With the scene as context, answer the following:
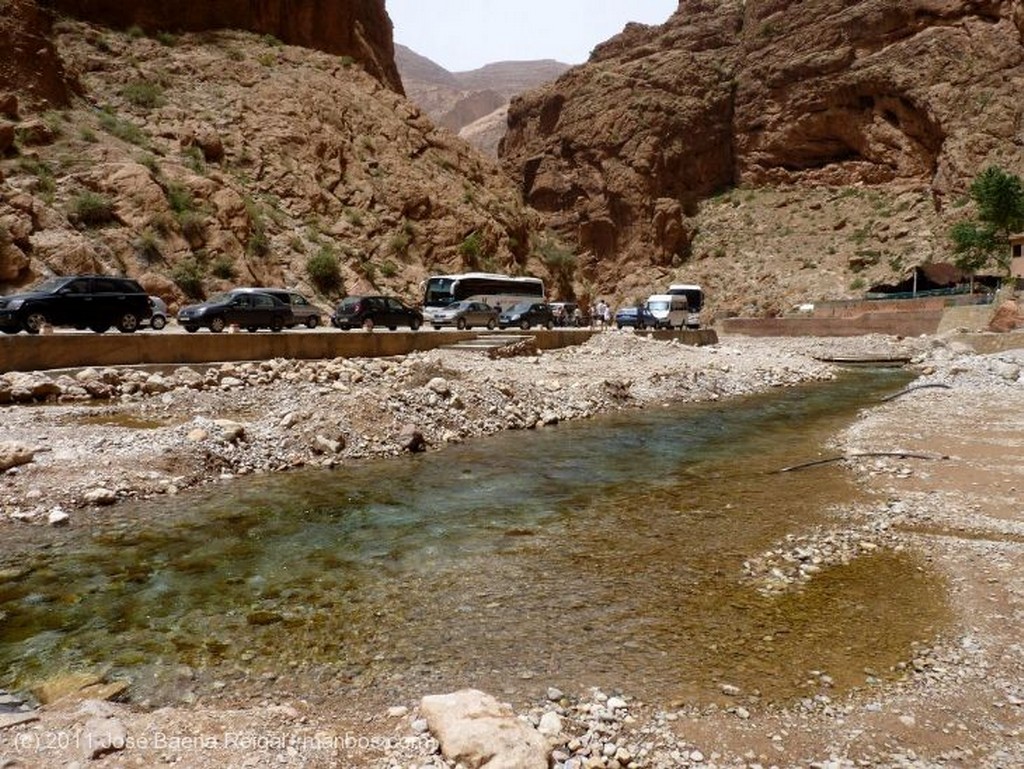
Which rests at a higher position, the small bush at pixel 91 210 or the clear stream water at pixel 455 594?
the small bush at pixel 91 210

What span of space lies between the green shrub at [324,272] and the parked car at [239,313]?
40.8 ft

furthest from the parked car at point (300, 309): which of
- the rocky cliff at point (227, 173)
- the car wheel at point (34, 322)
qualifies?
the car wheel at point (34, 322)

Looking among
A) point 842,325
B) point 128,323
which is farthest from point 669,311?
point 128,323

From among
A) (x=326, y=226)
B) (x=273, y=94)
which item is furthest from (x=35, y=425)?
(x=273, y=94)

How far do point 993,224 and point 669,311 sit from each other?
26.5m

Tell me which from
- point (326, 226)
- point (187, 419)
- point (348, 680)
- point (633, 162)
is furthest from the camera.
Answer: point (633, 162)

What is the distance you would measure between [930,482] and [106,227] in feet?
111

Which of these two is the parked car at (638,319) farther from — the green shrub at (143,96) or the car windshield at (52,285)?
the green shrub at (143,96)

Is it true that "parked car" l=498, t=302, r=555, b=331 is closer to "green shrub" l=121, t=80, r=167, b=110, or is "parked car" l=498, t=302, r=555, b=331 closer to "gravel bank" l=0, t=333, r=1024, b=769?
"gravel bank" l=0, t=333, r=1024, b=769

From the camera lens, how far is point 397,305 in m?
29.6

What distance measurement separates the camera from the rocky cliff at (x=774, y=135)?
6372cm

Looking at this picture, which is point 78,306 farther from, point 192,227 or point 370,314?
point 192,227

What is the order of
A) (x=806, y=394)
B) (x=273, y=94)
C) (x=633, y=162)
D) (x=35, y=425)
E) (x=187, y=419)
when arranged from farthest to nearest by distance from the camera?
1. (x=633, y=162)
2. (x=273, y=94)
3. (x=806, y=394)
4. (x=187, y=419)
5. (x=35, y=425)

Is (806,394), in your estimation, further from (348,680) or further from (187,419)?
(348,680)
